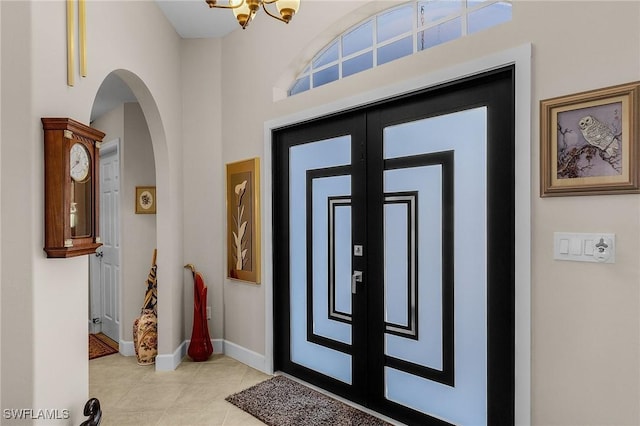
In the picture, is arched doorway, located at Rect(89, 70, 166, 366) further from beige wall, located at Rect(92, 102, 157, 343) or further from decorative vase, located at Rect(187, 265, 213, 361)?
decorative vase, located at Rect(187, 265, 213, 361)

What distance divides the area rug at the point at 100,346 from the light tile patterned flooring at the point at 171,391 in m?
0.19

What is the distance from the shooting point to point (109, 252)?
173 inches

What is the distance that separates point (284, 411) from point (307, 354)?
0.52 metres

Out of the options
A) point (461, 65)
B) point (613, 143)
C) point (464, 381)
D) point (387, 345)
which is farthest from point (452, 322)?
point (461, 65)

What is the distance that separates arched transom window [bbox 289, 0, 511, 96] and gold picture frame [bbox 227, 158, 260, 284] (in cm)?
91

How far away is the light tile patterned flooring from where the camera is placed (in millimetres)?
2480

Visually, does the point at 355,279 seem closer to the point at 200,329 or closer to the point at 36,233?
the point at 200,329

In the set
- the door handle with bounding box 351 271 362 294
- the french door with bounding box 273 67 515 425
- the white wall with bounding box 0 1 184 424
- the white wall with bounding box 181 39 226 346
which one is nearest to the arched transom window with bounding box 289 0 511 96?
the french door with bounding box 273 67 515 425

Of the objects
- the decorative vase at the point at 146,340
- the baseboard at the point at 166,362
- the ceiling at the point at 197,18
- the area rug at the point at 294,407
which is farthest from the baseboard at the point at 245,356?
the ceiling at the point at 197,18

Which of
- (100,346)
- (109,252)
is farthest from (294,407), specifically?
(109,252)

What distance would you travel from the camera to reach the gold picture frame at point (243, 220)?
3.23m

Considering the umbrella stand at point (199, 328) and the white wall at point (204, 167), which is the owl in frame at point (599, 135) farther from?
the umbrella stand at point (199, 328)

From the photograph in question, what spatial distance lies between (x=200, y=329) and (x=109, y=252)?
1.77 meters

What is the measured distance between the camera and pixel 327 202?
2.81 meters
